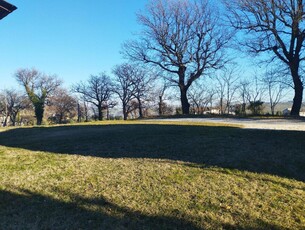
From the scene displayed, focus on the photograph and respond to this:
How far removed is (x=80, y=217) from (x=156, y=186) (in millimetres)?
1169

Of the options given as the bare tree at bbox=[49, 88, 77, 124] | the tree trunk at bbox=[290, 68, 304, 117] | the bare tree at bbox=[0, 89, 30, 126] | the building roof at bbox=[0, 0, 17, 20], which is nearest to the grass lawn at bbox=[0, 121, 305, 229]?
the building roof at bbox=[0, 0, 17, 20]

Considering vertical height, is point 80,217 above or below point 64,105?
below

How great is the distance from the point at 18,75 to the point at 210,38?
34.4 meters

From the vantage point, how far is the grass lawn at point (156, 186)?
3.05 m

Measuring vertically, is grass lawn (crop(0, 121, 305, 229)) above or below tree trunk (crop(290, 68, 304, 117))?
below

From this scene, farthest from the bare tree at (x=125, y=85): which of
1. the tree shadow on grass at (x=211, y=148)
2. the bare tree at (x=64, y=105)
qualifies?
the tree shadow on grass at (x=211, y=148)

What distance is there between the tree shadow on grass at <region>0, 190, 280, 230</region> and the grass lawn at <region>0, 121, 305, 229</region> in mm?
10

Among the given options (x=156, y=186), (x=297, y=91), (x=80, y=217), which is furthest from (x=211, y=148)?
(x=297, y=91)

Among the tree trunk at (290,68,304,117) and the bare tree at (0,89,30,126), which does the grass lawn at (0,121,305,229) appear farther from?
the bare tree at (0,89,30,126)

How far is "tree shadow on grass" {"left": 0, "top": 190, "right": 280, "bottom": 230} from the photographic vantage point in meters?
2.92

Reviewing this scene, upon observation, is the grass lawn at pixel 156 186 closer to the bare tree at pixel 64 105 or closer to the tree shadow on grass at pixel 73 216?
the tree shadow on grass at pixel 73 216

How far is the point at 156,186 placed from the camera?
12.8 feet

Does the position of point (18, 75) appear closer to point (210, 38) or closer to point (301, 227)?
point (210, 38)

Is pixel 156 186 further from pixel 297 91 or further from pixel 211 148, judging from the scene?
pixel 297 91
